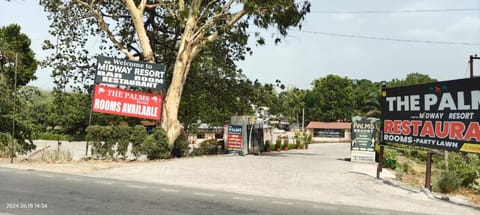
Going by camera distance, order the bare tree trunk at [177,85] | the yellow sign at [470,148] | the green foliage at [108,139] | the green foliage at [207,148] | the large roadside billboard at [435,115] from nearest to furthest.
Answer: the yellow sign at [470,148] < the large roadside billboard at [435,115] < the green foliage at [108,139] < the bare tree trunk at [177,85] < the green foliage at [207,148]

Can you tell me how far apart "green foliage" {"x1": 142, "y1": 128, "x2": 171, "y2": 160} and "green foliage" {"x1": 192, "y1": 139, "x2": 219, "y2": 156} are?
4.12m

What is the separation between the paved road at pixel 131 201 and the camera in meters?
7.12

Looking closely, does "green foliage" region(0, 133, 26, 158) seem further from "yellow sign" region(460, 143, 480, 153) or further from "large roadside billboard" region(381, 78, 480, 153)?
"yellow sign" region(460, 143, 480, 153)

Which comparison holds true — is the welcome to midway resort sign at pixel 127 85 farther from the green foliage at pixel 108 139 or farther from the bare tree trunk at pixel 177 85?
the green foliage at pixel 108 139

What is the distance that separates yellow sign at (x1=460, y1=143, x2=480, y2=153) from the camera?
356 inches

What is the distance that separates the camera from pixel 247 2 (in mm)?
18953

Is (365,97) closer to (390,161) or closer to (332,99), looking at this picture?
(332,99)

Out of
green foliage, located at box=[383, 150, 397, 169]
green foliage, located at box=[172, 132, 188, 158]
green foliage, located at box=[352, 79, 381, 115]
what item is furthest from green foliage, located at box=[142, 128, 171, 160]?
green foliage, located at box=[352, 79, 381, 115]

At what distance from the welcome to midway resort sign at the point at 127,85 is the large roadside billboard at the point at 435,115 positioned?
33.8ft

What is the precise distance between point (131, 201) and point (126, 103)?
1081 cm

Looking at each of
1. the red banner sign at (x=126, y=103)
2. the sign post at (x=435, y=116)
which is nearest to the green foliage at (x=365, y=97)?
the red banner sign at (x=126, y=103)

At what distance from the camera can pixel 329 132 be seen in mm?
80875

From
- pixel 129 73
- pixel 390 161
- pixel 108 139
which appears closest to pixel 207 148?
pixel 129 73

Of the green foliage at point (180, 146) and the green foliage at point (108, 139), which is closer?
the green foliage at point (108, 139)
